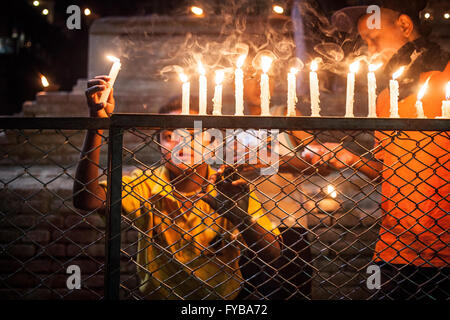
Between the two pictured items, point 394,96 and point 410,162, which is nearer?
point 394,96

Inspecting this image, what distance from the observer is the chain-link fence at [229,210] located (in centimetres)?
153

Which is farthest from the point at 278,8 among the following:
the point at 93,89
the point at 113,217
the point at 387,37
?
the point at 113,217

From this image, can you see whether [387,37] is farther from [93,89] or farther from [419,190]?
[93,89]

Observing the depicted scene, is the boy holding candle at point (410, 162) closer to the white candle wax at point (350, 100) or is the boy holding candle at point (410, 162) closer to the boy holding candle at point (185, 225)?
the white candle wax at point (350, 100)

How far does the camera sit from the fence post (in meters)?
1.51

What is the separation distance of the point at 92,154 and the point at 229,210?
846 millimetres

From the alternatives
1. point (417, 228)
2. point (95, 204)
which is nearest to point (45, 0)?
point (95, 204)

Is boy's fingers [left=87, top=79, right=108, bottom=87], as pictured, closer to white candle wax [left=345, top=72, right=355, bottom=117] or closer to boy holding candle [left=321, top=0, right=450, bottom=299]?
white candle wax [left=345, top=72, right=355, bottom=117]

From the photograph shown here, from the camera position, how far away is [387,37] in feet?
8.38

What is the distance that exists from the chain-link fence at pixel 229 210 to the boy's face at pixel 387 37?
2.29ft

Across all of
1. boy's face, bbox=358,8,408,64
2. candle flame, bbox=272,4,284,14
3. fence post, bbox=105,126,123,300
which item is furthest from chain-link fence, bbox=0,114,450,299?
candle flame, bbox=272,4,284,14

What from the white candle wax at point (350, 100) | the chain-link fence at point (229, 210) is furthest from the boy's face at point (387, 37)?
the white candle wax at point (350, 100)

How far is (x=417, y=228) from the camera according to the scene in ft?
6.82

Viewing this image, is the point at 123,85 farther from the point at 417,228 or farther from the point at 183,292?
the point at 417,228
